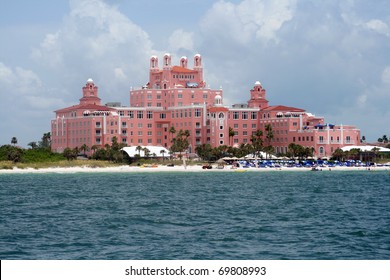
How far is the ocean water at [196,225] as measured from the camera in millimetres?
53312

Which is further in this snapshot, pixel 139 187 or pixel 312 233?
pixel 139 187

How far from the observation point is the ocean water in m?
53.3

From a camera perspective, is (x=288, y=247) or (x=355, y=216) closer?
(x=288, y=247)

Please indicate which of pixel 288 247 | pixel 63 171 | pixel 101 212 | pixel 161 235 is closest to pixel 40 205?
pixel 101 212

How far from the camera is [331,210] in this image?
8181cm

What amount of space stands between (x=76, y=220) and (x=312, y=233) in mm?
20452

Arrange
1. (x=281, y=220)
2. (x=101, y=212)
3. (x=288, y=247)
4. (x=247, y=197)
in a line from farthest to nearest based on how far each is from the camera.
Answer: (x=247, y=197)
(x=101, y=212)
(x=281, y=220)
(x=288, y=247)

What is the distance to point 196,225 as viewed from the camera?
67.0 metres

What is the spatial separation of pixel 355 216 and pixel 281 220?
26.0ft

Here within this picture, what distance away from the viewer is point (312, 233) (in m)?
61.9

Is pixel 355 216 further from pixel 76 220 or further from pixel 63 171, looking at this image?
pixel 63 171

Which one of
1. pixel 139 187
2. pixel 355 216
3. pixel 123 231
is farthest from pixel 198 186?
pixel 123 231

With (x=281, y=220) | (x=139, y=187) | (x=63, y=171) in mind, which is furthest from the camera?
(x=63, y=171)

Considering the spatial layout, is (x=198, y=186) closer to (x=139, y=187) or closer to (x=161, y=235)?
(x=139, y=187)
